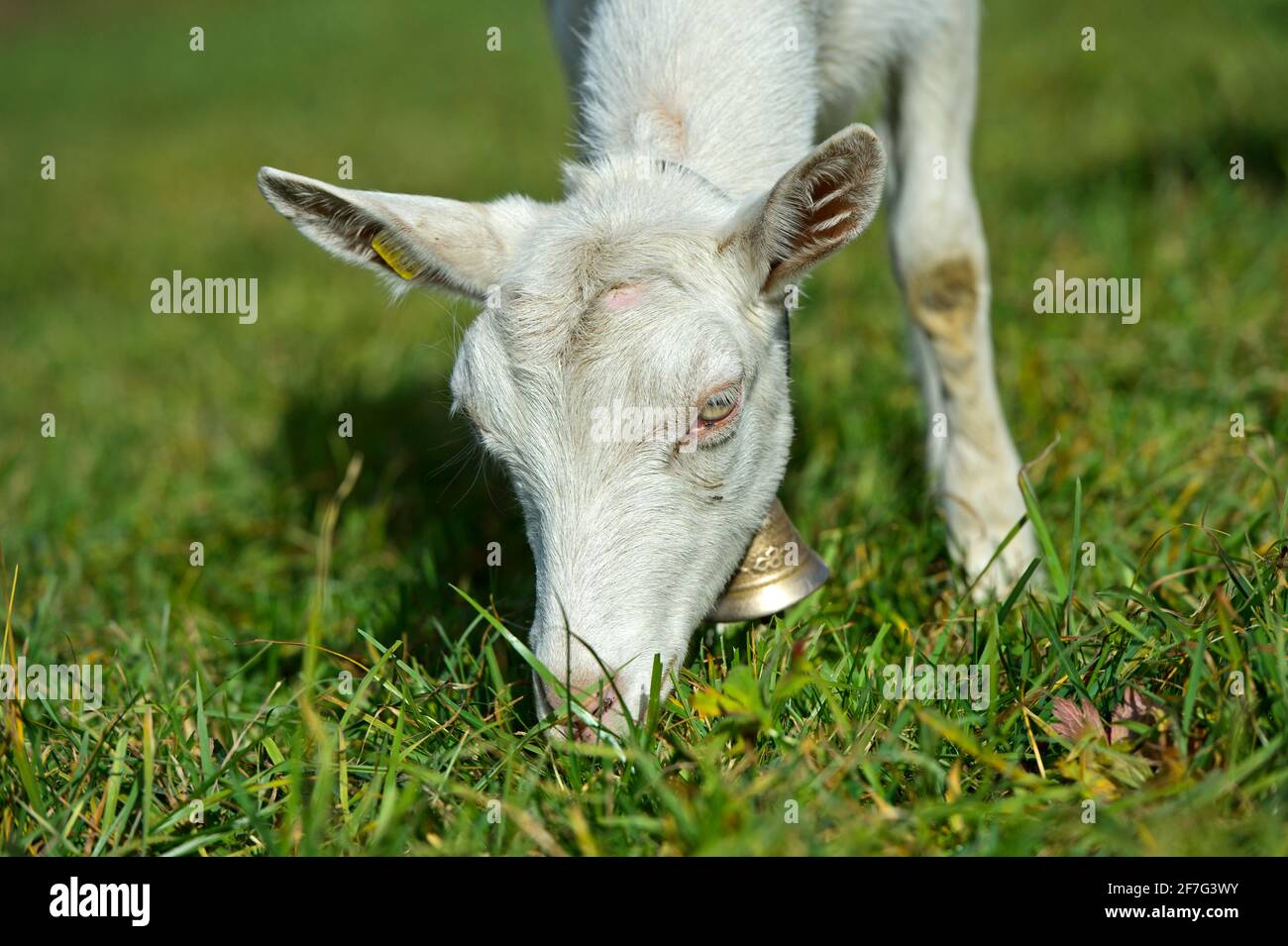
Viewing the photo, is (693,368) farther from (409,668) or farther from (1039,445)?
(1039,445)

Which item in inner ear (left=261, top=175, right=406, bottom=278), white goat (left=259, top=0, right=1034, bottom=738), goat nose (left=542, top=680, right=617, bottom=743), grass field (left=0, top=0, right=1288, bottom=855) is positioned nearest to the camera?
grass field (left=0, top=0, right=1288, bottom=855)

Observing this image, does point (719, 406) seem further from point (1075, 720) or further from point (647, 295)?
point (1075, 720)

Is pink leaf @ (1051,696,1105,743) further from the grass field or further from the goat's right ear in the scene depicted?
the goat's right ear

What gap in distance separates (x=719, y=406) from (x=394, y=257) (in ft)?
2.98

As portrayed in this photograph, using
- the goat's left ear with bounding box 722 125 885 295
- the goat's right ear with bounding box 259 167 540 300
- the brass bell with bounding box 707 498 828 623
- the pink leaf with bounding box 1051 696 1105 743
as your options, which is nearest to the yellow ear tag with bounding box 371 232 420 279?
the goat's right ear with bounding box 259 167 540 300

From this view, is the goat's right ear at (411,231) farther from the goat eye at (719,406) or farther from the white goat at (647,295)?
the goat eye at (719,406)

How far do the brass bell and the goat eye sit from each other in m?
0.42

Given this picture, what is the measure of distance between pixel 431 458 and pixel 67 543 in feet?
4.44

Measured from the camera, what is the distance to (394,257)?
2.87 metres

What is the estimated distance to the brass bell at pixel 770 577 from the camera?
280 cm

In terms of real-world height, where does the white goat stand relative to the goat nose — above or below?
above

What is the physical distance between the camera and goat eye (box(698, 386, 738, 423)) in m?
2.50

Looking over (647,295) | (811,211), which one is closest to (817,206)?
(811,211)
